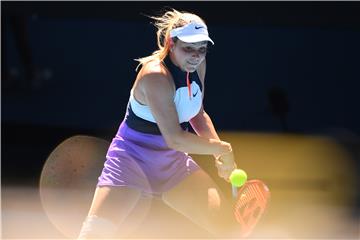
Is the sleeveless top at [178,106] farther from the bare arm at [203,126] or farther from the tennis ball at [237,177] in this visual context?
the tennis ball at [237,177]

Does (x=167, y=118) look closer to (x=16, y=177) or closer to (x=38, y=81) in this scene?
(x=16, y=177)

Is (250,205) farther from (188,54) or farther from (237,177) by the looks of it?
(188,54)

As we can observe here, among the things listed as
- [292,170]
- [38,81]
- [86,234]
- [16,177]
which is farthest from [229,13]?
[86,234]

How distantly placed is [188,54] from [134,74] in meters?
5.78

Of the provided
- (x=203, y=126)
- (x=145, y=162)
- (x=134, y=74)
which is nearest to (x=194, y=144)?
(x=145, y=162)

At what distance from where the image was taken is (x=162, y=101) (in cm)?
356

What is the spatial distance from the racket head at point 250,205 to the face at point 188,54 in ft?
2.32

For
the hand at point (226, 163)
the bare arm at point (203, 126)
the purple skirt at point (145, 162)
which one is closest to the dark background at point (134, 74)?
the bare arm at point (203, 126)

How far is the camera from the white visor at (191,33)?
356 cm

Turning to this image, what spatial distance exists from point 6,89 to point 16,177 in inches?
99.3

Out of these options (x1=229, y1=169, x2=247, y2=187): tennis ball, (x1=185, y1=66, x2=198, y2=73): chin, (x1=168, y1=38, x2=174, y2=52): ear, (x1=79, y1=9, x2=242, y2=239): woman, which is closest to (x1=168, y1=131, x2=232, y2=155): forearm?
(x1=79, y1=9, x2=242, y2=239): woman

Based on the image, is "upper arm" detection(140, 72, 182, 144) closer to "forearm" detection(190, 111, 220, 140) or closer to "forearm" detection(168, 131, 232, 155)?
"forearm" detection(168, 131, 232, 155)

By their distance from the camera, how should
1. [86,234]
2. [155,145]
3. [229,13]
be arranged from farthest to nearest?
[229,13] < [155,145] < [86,234]

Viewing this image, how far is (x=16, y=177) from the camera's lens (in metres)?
7.54
